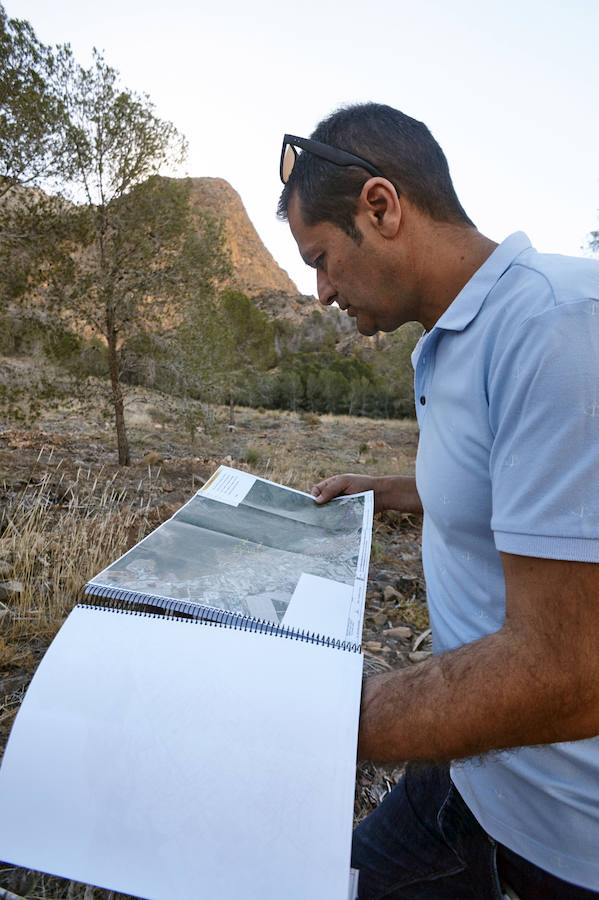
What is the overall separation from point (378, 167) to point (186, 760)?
1058mm

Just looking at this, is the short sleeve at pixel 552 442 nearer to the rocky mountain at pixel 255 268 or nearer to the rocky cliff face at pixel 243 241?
the rocky mountain at pixel 255 268

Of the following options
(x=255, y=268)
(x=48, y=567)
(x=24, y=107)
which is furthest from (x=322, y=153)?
(x=255, y=268)

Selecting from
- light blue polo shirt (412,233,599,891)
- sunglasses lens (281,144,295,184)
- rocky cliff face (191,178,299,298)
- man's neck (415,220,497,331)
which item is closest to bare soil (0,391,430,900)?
light blue polo shirt (412,233,599,891)

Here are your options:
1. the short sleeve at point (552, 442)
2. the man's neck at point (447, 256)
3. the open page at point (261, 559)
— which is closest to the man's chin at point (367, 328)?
the man's neck at point (447, 256)

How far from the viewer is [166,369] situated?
7.65 metres

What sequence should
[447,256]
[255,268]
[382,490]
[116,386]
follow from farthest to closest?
[255,268]
[116,386]
[382,490]
[447,256]

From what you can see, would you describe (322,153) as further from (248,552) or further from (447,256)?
(248,552)

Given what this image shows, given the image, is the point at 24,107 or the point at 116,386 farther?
the point at 116,386

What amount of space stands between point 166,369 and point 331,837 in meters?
7.44

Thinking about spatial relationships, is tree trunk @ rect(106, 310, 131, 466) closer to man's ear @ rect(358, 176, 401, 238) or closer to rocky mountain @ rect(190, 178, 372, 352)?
man's ear @ rect(358, 176, 401, 238)

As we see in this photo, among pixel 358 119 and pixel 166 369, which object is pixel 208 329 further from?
pixel 358 119

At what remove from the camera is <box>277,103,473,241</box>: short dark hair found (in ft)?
3.50

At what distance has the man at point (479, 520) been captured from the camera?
0.62 meters

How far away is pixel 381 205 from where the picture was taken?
1.06 m
